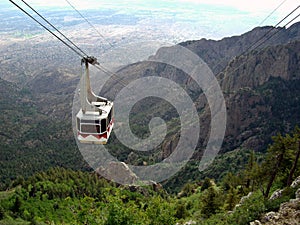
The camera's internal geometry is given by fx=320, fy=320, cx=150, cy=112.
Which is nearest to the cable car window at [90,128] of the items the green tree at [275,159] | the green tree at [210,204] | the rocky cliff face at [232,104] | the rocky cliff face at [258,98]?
the green tree at [275,159]

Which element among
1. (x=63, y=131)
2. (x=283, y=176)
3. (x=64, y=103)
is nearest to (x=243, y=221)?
(x=283, y=176)

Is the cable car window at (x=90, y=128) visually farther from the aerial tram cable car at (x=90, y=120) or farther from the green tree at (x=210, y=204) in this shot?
the green tree at (x=210, y=204)

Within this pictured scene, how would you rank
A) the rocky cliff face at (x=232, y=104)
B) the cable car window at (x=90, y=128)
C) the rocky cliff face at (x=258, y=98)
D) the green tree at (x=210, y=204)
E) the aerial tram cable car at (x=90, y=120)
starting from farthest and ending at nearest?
the rocky cliff face at (x=232, y=104) < the rocky cliff face at (x=258, y=98) < the green tree at (x=210, y=204) < the cable car window at (x=90, y=128) < the aerial tram cable car at (x=90, y=120)

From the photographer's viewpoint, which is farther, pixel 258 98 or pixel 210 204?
pixel 258 98

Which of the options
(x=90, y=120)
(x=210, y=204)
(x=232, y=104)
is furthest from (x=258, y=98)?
(x=90, y=120)

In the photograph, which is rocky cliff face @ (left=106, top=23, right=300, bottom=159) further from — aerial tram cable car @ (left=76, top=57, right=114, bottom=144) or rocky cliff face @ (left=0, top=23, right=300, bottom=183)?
aerial tram cable car @ (left=76, top=57, right=114, bottom=144)

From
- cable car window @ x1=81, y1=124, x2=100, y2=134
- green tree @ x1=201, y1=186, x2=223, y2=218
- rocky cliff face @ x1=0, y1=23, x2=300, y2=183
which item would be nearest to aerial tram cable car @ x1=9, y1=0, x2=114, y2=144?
cable car window @ x1=81, y1=124, x2=100, y2=134

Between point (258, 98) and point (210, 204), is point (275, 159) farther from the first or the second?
point (258, 98)

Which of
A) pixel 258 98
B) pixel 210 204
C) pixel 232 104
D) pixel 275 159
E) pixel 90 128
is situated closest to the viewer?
pixel 90 128

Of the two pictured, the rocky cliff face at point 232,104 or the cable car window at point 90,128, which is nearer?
the cable car window at point 90,128
